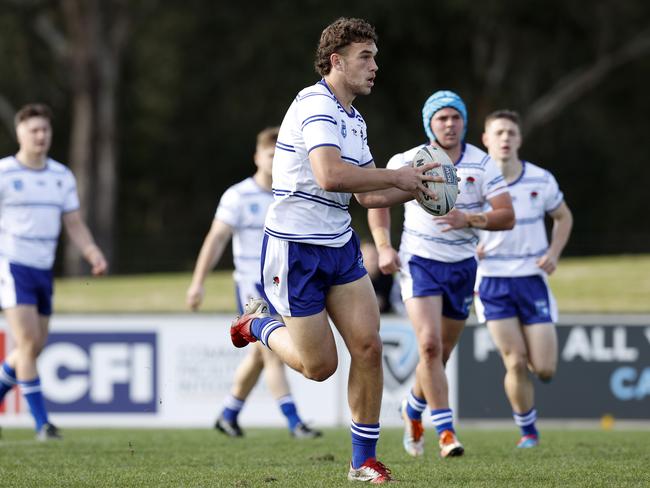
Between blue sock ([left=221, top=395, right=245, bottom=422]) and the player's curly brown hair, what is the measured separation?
15.4 feet

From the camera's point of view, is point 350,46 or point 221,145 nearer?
point 350,46

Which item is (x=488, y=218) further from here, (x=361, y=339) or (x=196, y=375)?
(x=196, y=375)

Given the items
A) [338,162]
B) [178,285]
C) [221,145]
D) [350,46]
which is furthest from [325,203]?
[221,145]

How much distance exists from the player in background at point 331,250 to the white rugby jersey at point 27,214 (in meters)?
3.95

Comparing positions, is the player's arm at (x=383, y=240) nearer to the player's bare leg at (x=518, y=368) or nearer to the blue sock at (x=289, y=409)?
the player's bare leg at (x=518, y=368)

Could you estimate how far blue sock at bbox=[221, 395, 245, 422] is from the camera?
35.3ft

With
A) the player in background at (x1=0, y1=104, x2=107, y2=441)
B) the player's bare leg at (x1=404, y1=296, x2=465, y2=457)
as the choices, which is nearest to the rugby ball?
the player's bare leg at (x1=404, y1=296, x2=465, y2=457)

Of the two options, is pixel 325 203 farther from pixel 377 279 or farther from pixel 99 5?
pixel 99 5

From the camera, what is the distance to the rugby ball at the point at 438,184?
6441 millimetres

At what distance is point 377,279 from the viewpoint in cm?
1593

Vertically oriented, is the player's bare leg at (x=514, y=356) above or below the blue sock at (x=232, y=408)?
above

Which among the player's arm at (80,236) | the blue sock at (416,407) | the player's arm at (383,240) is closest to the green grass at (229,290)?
the player's arm at (80,236)

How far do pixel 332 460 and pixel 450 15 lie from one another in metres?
24.0

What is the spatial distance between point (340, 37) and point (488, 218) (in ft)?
7.15
